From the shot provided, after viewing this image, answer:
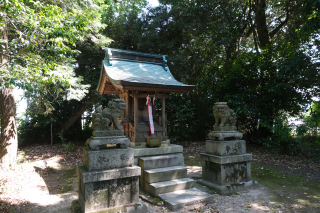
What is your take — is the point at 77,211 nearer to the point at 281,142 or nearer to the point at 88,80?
the point at 88,80

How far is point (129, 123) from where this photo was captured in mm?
6004

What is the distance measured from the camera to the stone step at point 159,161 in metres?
4.84

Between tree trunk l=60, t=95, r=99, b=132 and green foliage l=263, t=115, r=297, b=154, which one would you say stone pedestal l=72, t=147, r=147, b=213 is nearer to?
green foliage l=263, t=115, r=297, b=154

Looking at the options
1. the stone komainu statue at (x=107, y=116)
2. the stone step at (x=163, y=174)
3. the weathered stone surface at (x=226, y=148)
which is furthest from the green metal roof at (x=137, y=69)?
the stone step at (x=163, y=174)

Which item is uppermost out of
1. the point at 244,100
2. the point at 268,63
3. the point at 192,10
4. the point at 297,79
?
the point at 192,10

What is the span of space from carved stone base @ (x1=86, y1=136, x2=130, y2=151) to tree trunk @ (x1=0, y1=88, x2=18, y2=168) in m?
4.61

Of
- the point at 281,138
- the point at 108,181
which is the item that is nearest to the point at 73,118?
the point at 108,181

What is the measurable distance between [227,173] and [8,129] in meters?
7.05

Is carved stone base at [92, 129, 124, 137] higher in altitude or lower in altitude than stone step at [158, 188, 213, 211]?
higher

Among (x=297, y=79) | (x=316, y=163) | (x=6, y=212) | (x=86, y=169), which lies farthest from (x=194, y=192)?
(x=297, y=79)

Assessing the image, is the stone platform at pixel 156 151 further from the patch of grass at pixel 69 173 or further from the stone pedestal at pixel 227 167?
the patch of grass at pixel 69 173

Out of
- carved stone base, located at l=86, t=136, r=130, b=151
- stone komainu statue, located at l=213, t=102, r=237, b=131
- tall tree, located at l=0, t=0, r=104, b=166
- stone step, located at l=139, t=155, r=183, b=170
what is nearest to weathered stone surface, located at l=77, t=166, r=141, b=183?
→ carved stone base, located at l=86, t=136, r=130, b=151

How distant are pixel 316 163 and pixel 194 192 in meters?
5.55

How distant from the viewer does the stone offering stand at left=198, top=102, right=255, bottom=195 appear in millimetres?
4629
